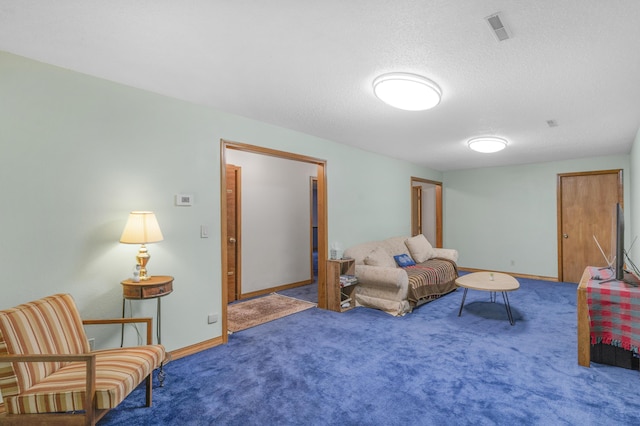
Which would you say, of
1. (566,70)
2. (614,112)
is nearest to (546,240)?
(614,112)

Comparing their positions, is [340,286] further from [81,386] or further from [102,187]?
[81,386]

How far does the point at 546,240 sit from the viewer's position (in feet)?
20.2

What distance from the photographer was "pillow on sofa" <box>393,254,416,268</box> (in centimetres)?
498

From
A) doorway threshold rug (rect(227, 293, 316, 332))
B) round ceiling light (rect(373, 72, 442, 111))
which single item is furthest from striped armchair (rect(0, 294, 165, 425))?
round ceiling light (rect(373, 72, 442, 111))

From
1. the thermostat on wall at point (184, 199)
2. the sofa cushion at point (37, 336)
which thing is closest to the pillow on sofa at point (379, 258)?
the thermostat on wall at point (184, 199)

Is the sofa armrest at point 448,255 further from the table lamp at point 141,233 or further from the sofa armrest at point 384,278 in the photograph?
the table lamp at point 141,233

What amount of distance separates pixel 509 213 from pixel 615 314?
4.33 meters

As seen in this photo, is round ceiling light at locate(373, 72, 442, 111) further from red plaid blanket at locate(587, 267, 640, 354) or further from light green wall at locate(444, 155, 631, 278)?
light green wall at locate(444, 155, 631, 278)

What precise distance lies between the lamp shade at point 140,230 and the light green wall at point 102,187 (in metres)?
0.21

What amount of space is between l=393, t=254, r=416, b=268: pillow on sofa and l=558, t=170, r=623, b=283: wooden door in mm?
3177

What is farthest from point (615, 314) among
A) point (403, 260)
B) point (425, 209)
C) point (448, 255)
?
point (425, 209)

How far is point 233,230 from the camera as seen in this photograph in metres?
4.89

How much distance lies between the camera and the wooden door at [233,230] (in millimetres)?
4816

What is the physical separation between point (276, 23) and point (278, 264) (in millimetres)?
4254
